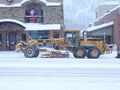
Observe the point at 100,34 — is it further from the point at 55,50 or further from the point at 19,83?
the point at 19,83

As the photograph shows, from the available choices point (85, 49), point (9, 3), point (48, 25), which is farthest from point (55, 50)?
point (9, 3)

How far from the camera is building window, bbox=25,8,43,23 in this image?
34219 mm

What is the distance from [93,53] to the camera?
21375mm

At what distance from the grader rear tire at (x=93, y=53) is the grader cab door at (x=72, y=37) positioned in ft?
4.30

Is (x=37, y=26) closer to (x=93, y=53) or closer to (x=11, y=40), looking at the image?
(x=11, y=40)

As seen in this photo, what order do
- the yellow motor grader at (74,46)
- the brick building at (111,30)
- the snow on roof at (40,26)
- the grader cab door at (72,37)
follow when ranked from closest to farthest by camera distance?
the yellow motor grader at (74,46)
the grader cab door at (72,37)
the snow on roof at (40,26)
the brick building at (111,30)

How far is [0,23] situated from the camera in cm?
3309

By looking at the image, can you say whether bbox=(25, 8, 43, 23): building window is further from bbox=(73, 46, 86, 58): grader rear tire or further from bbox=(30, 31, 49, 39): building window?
bbox=(73, 46, 86, 58): grader rear tire

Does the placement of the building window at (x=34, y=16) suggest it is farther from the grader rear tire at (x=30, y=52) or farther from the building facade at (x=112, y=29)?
the grader rear tire at (x=30, y=52)

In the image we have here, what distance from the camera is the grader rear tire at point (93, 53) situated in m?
21.3

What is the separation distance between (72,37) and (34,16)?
529 inches

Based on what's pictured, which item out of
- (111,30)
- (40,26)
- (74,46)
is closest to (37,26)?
(40,26)

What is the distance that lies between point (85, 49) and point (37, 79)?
11.9 m

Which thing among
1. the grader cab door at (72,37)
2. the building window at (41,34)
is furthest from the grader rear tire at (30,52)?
the building window at (41,34)
